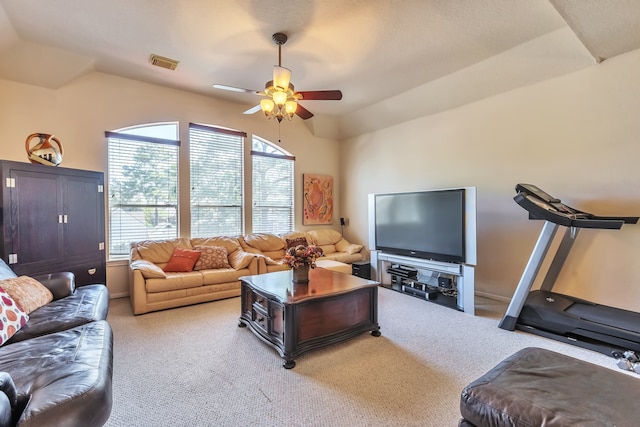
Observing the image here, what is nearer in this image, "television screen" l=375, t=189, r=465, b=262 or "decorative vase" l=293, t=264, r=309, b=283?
"decorative vase" l=293, t=264, r=309, b=283

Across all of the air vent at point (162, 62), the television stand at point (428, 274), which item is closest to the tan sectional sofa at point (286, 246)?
the television stand at point (428, 274)

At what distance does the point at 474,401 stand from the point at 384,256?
3.64m

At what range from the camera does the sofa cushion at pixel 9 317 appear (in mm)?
1825

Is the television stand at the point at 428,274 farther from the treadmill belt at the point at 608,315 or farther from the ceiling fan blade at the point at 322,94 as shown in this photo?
the ceiling fan blade at the point at 322,94

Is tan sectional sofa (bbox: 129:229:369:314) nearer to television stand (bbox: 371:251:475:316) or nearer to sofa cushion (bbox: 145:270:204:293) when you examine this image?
sofa cushion (bbox: 145:270:204:293)

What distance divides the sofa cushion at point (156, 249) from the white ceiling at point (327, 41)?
2407 millimetres

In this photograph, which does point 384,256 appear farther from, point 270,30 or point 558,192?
point 270,30

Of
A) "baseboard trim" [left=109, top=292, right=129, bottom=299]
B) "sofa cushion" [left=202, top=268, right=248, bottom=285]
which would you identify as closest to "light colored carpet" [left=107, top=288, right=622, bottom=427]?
"sofa cushion" [left=202, top=268, right=248, bottom=285]

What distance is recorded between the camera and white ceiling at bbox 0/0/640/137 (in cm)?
272

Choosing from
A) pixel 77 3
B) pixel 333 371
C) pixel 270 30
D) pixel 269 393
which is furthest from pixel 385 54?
pixel 269 393

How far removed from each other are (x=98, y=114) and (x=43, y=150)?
1.17m

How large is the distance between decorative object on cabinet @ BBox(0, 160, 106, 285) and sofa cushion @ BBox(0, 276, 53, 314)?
2.73 feet

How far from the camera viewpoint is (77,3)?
2.67m

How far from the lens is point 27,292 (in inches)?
90.3
